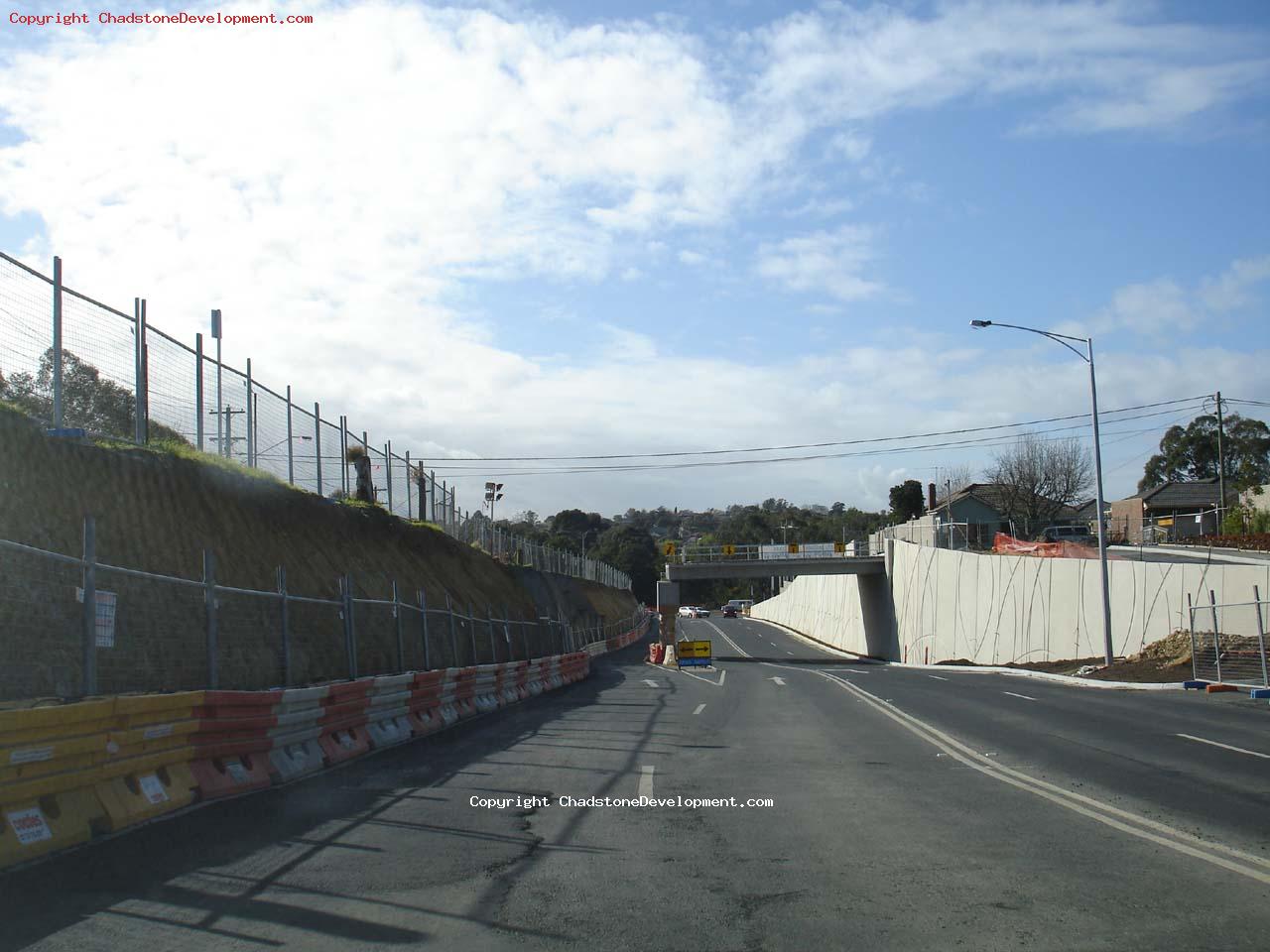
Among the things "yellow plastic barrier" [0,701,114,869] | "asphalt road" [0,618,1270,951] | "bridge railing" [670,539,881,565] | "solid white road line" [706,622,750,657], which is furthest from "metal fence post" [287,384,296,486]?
"bridge railing" [670,539,881,565]

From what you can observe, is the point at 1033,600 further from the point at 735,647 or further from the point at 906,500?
the point at 906,500

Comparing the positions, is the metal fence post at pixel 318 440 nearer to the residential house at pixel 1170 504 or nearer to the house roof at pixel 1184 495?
the residential house at pixel 1170 504

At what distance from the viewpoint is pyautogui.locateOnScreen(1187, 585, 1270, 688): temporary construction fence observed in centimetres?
2628

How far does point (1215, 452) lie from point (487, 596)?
242ft

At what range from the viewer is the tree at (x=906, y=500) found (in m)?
123

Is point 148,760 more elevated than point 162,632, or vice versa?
point 162,632

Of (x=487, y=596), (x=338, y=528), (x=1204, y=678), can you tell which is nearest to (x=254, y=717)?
(x=338, y=528)

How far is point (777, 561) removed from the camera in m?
68.4

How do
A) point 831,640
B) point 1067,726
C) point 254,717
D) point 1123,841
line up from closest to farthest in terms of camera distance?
point 1123,841 → point 254,717 → point 1067,726 → point 831,640

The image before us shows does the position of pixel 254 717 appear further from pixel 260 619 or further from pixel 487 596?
pixel 487 596

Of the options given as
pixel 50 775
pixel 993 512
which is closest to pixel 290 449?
pixel 50 775

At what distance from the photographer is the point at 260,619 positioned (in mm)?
18344

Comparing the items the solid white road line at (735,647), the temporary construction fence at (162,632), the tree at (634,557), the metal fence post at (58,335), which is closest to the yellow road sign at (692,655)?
the solid white road line at (735,647)

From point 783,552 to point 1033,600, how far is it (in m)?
27.9
